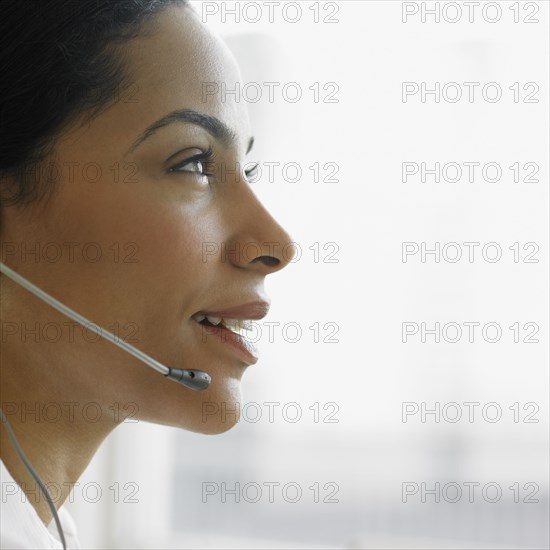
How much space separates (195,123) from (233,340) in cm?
27

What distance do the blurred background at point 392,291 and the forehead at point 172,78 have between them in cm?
80

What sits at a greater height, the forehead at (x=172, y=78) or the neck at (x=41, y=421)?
the forehead at (x=172, y=78)

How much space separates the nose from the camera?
99 cm

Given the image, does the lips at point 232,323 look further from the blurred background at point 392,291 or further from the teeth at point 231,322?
the blurred background at point 392,291

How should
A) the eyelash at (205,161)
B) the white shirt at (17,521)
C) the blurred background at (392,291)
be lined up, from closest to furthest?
the white shirt at (17,521)
the eyelash at (205,161)
the blurred background at (392,291)

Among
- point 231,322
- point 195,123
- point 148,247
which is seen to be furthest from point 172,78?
point 231,322

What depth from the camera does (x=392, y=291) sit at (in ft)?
5.91

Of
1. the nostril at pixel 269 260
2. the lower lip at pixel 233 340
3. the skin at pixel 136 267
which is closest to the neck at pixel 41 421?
the skin at pixel 136 267

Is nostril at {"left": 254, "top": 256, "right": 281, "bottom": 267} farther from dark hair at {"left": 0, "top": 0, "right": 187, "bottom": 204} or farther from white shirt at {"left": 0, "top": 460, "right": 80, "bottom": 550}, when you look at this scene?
white shirt at {"left": 0, "top": 460, "right": 80, "bottom": 550}

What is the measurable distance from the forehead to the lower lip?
0.24 m

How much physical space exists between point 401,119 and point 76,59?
974 mm

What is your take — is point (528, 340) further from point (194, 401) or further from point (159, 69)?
point (159, 69)

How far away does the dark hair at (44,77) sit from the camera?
3.08 ft

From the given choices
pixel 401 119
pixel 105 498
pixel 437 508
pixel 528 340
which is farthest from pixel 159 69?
pixel 105 498
